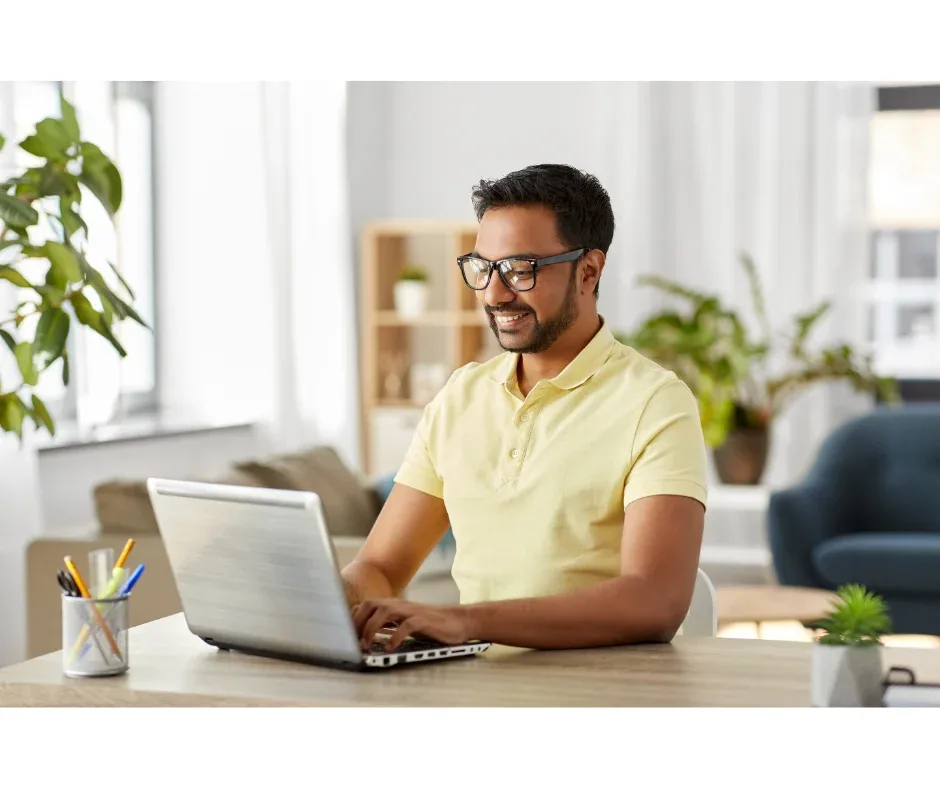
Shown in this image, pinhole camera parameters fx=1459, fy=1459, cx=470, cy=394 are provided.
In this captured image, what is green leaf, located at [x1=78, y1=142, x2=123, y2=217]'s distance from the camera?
220cm

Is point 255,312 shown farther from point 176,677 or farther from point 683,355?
point 176,677

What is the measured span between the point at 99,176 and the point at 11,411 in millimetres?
422

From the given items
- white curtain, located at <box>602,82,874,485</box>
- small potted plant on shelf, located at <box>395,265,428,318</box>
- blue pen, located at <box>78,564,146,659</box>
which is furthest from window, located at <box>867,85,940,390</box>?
blue pen, located at <box>78,564,146,659</box>

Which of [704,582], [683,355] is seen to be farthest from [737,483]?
[704,582]

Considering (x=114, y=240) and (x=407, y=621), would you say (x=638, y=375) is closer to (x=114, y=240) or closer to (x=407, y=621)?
(x=407, y=621)

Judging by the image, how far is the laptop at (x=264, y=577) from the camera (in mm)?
1534

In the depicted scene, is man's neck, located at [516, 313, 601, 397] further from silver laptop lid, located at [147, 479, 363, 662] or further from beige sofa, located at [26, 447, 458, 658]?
beige sofa, located at [26, 447, 458, 658]

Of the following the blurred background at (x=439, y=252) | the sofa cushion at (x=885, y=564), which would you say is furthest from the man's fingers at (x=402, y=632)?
the sofa cushion at (x=885, y=564)

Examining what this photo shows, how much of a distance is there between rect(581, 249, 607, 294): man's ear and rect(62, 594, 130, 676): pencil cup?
2.43 feet

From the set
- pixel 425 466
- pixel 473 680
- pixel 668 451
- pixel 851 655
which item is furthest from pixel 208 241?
pixel 851 655

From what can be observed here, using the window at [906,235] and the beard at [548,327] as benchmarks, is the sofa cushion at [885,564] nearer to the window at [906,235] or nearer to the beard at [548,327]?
the window at [906,235]

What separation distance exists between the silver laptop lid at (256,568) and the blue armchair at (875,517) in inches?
148

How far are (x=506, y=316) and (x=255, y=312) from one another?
4.28 meters

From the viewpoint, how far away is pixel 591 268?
1.94 m
